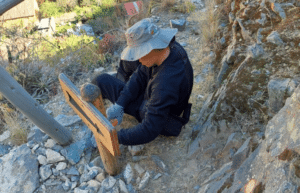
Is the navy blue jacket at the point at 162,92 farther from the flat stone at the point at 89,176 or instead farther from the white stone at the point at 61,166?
the white stone at the point at 61,166

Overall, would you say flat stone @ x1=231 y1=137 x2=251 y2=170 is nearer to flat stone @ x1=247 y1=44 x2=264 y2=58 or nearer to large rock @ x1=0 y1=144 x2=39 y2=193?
flat stone @ x1=247 y1=44 x2=264 y2=58

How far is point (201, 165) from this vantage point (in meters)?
2.37

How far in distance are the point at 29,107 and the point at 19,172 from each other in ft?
2.81

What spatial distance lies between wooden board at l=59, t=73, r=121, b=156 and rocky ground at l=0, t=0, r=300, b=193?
840 mm

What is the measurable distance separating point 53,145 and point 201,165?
69.8 inches

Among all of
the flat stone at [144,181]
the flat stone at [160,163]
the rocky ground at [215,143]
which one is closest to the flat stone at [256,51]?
the rocky ground at [215,143]

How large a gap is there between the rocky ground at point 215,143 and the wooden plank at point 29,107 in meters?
0.19

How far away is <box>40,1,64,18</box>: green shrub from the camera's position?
30.1 ft

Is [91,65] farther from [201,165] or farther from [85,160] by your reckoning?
[201,165]

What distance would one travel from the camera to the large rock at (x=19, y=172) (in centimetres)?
261

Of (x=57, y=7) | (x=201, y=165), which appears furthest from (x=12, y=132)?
(x=57, y=7)


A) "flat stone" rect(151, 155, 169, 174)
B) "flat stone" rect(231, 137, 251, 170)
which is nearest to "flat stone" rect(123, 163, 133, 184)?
"flat stone" rect(151, 155, 169, 174)

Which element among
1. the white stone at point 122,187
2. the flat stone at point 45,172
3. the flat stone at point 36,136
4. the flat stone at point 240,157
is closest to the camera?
the flat stone at point 240,157

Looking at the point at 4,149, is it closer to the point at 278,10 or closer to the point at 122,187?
the point at 122,187
